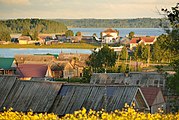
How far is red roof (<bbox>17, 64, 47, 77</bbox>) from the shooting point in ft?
124

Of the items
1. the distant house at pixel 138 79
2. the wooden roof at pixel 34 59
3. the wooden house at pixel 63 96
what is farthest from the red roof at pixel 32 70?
the wooden house at pixel 63 96

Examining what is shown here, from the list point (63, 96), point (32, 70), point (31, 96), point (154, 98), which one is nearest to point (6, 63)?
point (32, 70)

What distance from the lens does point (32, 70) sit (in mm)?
38281

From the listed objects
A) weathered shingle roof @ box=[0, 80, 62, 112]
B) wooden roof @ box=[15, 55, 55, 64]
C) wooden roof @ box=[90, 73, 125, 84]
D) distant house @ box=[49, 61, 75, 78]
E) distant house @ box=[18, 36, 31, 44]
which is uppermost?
weathered shingle roof @ box=[0, 80, 62, 112]

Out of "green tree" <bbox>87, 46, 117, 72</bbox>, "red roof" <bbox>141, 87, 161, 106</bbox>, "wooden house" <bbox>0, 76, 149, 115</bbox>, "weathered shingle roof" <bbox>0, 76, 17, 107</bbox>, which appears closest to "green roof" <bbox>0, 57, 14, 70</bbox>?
"green tree" <bbox>87, 46, 117, 72</bbox>

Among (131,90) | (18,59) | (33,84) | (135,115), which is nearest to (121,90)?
(131,90)

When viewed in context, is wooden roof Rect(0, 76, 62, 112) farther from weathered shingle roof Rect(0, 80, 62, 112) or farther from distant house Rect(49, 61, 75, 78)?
distant house Rect(49, 61, 75, 78)

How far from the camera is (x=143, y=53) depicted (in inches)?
2299

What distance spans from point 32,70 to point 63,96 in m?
22.1

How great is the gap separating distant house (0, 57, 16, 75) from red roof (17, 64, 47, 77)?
13.6 ft

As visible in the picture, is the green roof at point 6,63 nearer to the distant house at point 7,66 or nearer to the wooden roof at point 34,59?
the distant house at point 7,66

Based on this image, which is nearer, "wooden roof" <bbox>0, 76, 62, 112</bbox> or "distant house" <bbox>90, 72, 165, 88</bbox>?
"wooden roof" <bbox>0, 76, 62, 112</bbox>

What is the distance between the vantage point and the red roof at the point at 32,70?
3772cm

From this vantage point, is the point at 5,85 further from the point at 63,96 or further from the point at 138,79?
the point at 138,79
